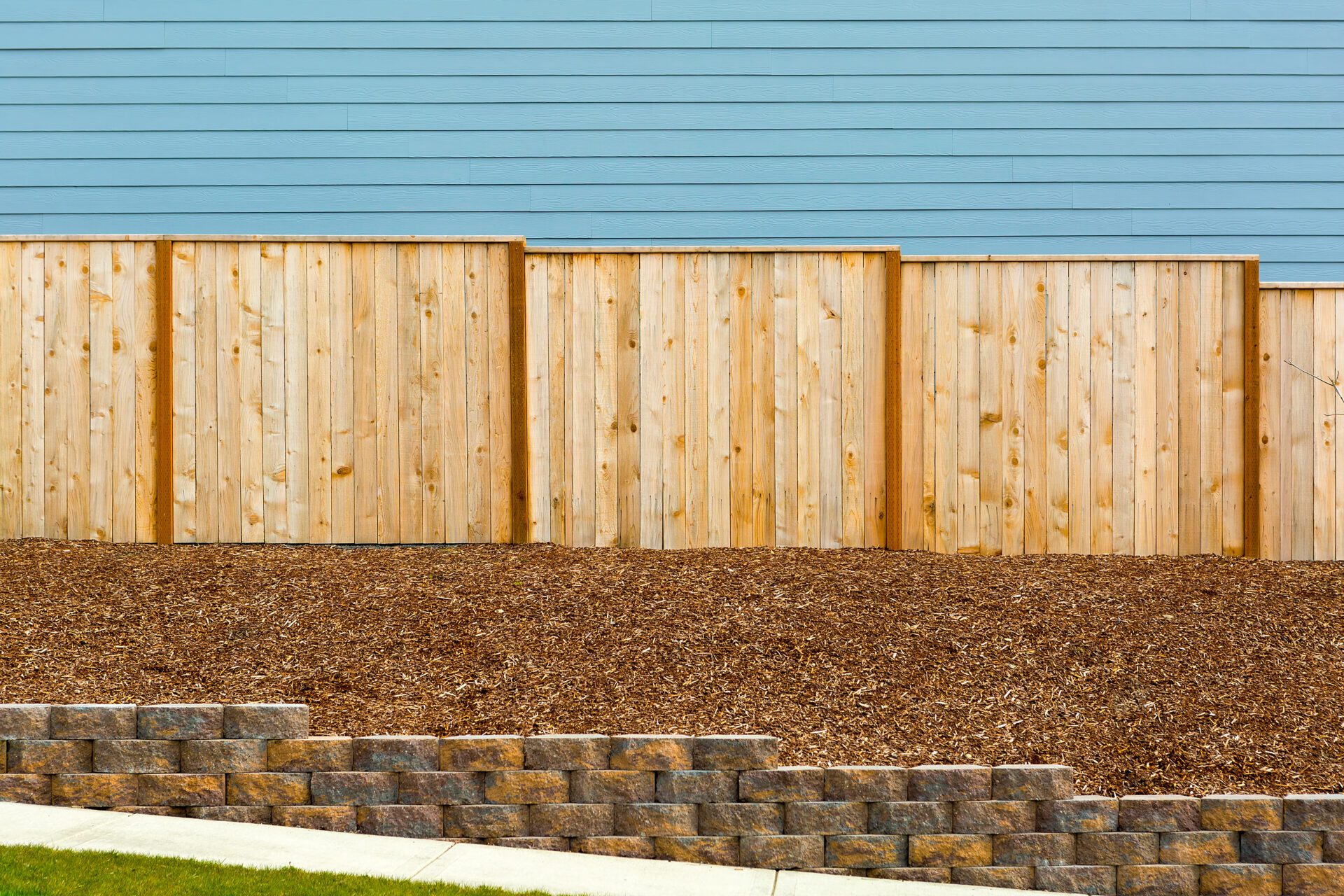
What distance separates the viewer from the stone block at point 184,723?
13.3 feet

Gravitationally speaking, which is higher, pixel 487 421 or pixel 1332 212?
pixel 1332 212

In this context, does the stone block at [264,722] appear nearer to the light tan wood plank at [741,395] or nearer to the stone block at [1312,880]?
the light tan wood plank at [741,395]

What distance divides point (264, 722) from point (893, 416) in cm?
367

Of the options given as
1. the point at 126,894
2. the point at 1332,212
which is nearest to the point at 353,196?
the point at 126,894

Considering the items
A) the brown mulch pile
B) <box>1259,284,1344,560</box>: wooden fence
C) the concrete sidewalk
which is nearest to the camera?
the concrete sidewalk

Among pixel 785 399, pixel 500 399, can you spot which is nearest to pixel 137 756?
pixel 500 399

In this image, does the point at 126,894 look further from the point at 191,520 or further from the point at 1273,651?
the point at 1273,651

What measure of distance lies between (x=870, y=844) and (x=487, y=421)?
3243mm

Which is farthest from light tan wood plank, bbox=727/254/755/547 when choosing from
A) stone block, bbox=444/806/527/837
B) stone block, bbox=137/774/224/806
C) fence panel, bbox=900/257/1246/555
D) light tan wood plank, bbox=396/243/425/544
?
stone block, bbox=137/774/224/806

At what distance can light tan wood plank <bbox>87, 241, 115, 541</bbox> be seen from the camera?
20.1 ft

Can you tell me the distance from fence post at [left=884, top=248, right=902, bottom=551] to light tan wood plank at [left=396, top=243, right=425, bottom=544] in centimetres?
260

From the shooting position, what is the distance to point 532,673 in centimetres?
461

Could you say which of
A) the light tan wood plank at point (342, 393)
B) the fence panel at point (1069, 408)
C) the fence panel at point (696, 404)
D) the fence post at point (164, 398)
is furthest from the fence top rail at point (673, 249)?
the fence post at point (164, 398)

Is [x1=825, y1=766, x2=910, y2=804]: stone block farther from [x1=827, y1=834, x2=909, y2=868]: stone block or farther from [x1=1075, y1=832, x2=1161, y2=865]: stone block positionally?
[x1=1075, y1=832, x2=1161, y2=865]: stone block
